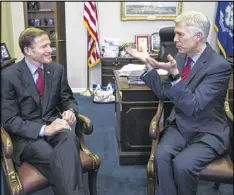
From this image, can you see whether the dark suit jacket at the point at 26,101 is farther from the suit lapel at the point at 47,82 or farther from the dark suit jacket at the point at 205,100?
the dark suit jacket at the point at 205,100

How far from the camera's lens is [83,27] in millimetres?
4812

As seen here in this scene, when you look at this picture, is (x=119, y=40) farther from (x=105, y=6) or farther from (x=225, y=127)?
(x=225, y=127)

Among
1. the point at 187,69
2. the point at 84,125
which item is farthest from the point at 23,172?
the point at 187,69

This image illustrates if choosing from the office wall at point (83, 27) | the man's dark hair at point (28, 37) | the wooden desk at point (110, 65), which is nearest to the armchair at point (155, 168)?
the man's dark hair at point (28, 37)

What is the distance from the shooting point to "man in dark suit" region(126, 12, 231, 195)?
5.18 feet

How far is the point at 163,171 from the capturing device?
1676mm

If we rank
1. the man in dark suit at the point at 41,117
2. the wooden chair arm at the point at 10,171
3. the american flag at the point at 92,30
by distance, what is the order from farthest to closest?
1. the american flag at the point at 92,30
2. the man in dark suit at the point at 41,117
3. the wooden chair arm at the point at 10,171

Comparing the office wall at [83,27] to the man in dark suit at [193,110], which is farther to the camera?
the office wall at [83,27]

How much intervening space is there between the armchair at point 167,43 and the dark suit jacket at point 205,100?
1.53 meters

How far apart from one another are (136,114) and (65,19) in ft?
9.36

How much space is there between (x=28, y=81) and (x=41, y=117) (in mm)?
225

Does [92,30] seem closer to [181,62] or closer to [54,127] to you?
[181,62]

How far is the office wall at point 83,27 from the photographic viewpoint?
4.77m

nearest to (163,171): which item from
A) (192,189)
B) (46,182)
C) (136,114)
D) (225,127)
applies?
(192,189)
